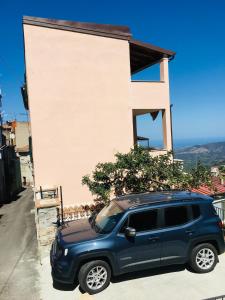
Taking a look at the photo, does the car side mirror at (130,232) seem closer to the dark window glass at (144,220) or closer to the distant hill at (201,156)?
the dark window glass at (144,220)

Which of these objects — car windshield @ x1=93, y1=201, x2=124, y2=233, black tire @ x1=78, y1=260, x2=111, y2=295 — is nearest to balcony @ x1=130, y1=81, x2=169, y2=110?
car windshield @ x1=93, y1=201, x2=124, y2=233

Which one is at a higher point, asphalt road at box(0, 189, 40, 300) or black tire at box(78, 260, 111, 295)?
black tire at box(78, 260, 111, 295)

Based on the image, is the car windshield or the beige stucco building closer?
the car windshield

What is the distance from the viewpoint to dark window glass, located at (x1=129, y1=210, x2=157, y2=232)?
7523mm

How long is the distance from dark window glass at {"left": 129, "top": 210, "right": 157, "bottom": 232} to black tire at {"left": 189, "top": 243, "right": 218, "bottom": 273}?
131 cm

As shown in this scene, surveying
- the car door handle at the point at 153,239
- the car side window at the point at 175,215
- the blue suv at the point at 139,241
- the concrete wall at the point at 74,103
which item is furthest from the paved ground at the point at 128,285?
the concrete wall at the point at 74,103

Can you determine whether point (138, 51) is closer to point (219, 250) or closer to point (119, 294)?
point (219, 250)

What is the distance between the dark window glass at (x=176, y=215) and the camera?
304 inches

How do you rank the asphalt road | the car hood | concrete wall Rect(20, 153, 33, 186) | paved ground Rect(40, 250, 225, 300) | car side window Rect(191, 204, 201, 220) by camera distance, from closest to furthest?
paved ground Rect(40, 250, 225, 300)
the car hood
the asphalt road
car side window Rect(191, 204, 201, 220)
concrete wall Rect(20, 153, 33, 186)

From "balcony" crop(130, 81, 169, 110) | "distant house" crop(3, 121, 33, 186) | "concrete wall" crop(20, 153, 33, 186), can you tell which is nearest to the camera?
"balcony" crop(130, 81, 169, 110)

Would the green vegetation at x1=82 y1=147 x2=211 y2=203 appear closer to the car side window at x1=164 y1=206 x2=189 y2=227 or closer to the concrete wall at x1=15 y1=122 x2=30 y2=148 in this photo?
the car side window at x1=164 y1=206 x2=189 y2=227

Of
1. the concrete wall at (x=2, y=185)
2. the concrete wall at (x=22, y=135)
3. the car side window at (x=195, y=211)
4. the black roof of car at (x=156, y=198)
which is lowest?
the concrete wall at (x=2, y=185)

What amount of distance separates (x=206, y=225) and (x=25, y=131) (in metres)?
40.7

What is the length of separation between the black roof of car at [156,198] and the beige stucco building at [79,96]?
20.1 ft
